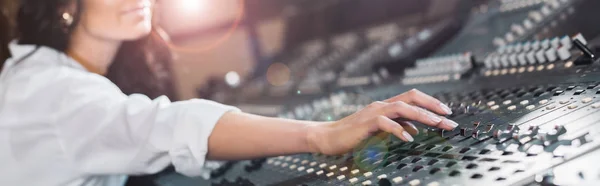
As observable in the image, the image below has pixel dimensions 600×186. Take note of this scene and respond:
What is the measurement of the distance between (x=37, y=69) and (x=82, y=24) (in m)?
0.23

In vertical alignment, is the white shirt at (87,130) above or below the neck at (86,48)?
below

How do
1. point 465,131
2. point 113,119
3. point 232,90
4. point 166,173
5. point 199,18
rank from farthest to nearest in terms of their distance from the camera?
point 199,18 → point 232,90 → point 166,173 → point 113,119 → point 465,131

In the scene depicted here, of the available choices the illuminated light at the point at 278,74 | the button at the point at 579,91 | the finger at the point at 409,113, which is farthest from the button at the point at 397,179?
the illuminated light at the point at 278,74

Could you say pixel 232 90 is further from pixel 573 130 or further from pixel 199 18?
pixel 573 130

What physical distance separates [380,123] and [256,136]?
0.26 meters

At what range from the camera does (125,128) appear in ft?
3.59

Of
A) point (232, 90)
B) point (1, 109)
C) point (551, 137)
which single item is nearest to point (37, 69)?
point (1, 109)

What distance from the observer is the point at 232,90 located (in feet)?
9.66

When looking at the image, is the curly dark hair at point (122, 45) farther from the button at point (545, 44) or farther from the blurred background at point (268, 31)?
the button at point (545, 44)

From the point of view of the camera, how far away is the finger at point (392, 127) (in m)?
0.90

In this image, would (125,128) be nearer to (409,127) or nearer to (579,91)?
(409,127)

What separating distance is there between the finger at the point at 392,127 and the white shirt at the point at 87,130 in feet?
1.06

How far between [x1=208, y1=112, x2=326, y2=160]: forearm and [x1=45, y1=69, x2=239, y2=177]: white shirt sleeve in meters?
0.02

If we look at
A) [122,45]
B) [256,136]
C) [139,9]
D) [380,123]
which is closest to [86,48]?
[139,9]
